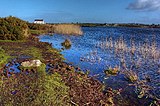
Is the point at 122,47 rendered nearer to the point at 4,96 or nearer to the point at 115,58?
the point at 115,58

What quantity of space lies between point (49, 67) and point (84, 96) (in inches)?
243

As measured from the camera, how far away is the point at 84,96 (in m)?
11.8

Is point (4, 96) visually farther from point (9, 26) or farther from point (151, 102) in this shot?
point (9, 26)

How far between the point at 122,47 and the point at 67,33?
28.3m

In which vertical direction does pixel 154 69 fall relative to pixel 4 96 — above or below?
below

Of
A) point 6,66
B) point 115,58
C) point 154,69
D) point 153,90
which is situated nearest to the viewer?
point 153,90

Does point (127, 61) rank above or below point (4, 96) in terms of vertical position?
below

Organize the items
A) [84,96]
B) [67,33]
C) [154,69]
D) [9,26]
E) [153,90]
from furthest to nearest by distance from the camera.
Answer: [67,33]
[9,26]
[154,69]
[153,90]
[84,96]

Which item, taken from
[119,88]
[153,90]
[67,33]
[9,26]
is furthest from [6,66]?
[67,33]

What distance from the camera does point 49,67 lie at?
1759 cm

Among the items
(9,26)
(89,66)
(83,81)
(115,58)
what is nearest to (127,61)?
(115,58)

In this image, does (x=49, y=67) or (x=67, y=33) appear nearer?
(x=49, y=67)

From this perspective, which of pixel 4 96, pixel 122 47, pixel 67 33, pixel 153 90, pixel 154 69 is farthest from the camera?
pixel 67 33

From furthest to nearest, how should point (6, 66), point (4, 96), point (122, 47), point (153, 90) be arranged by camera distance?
point (122, 47)
point (6, 66)
point (153, 90)
point (4, 96)
